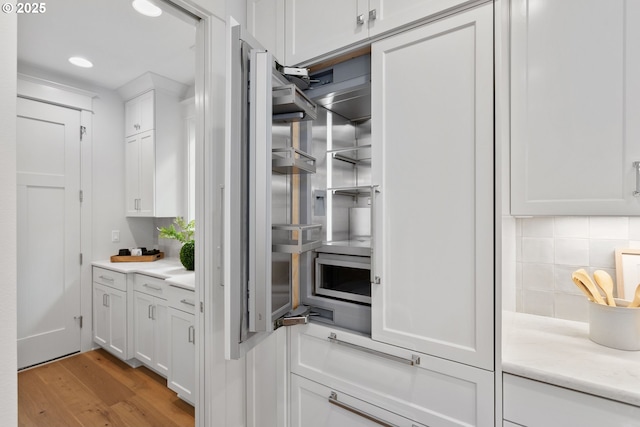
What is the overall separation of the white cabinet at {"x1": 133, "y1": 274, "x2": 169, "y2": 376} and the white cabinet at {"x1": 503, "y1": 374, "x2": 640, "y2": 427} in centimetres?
229

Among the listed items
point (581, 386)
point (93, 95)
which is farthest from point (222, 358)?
point (93, 95)

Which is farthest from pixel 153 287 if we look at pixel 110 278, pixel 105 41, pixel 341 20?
pixel 341 20

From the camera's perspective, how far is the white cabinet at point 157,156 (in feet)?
10.0

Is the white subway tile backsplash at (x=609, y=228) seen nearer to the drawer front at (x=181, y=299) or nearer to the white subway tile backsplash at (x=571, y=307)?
the white subway tile backsplash at (x=571, y=307)

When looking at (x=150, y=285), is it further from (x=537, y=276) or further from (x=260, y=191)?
(x=537, y=276)

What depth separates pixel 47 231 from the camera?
9.51 ft

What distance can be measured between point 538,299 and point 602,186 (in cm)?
68

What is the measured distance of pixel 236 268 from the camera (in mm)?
1060

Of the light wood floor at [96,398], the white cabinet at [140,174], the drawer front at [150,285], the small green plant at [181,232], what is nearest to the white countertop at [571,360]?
the light wood floor at [96,398]

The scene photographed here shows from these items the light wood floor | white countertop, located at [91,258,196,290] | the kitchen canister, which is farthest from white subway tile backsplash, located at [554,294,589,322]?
the light wood floor

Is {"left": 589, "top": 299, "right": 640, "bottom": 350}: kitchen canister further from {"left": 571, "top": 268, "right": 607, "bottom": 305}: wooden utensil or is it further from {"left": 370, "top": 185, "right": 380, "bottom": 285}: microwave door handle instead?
{"left": 370, "top": 185, "right": 380, "bottom": 285}: microwave door handle

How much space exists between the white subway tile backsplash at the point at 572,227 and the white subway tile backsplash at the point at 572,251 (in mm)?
26

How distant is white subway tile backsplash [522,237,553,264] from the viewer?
1425 millimetres

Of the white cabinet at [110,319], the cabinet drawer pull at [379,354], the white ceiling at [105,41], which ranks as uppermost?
the white ceiling at [105,41]
